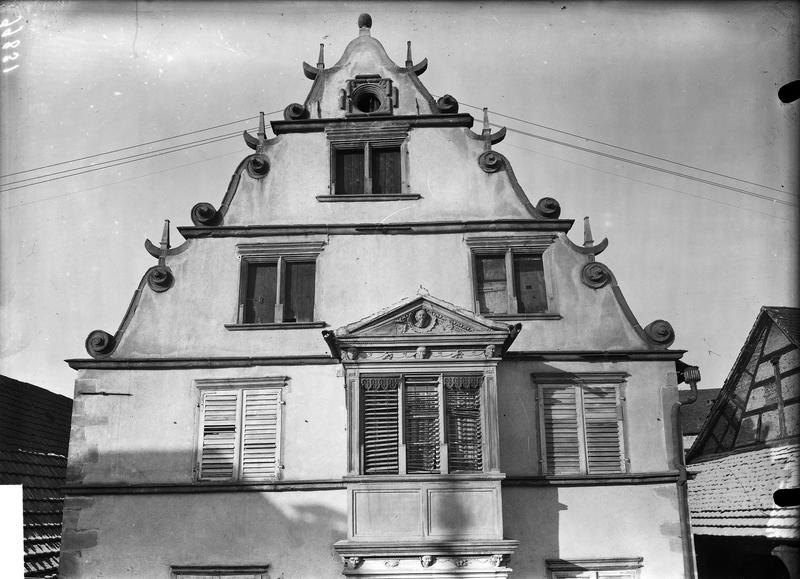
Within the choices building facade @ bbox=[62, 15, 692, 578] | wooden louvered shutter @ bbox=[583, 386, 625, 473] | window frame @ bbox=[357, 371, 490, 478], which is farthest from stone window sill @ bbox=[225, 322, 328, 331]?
wooden louvered shutter @ bbox=[583, 386, 625, 473]

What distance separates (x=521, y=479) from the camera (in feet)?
47.1

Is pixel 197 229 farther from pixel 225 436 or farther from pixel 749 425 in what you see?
pixel 749 425

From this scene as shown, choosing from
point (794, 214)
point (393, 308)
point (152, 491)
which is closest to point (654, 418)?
point (794, 214)

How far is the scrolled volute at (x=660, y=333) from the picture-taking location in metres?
15.2

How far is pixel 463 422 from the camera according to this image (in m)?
13.8

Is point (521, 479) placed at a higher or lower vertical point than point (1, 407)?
lower

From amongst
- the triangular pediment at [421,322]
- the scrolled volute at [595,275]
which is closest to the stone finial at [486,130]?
the scrolled volute at [595,275]

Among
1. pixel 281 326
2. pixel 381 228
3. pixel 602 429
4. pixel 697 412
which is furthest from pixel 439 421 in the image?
pixel 697 412

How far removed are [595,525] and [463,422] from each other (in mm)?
3065

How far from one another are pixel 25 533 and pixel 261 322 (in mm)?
6136

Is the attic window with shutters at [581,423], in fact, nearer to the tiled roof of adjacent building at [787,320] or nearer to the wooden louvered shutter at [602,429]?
the wooden louvered shutter at [602,429]

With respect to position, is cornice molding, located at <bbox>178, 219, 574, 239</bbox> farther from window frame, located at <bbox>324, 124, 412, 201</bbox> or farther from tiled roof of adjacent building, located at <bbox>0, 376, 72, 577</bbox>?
tiled roof of adjacent building, located at <bbox>0, 376, 72, 577</bbox>

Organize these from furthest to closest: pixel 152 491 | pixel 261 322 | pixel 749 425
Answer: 1. pixel 749 425
2. pixel 261 322
3. pixel 152 491

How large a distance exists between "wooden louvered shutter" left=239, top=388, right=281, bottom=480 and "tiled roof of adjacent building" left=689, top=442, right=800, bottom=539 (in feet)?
30.3
